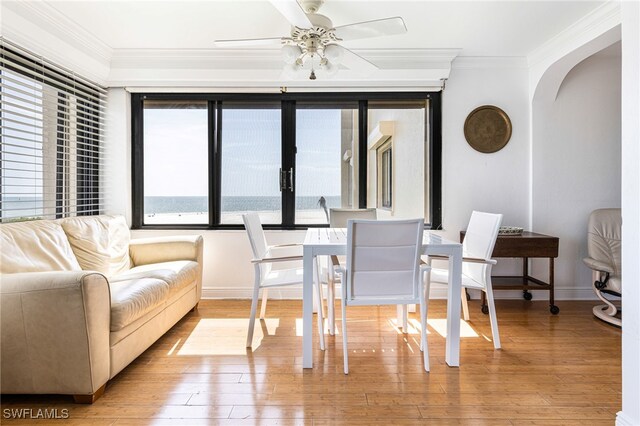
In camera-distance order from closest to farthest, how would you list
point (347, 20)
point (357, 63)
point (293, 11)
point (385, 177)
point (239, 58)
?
point (293, 11)
point (357, 63)
point (347, 20)
point (239, 58)
point (385, 177)

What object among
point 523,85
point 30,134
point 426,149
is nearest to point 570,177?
point 523,85

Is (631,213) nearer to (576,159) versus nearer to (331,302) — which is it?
(331,302)

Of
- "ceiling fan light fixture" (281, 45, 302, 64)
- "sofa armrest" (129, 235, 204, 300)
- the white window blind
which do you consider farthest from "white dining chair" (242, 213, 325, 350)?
the white window blind

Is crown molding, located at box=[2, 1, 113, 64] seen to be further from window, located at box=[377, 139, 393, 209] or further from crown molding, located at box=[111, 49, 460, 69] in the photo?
window, located at box=[377, 139, 393, 209]

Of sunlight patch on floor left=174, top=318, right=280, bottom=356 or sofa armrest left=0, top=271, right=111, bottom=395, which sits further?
sunlight patch on floor left=174, top=318, right=280, bottom=356

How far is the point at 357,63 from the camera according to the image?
260cm

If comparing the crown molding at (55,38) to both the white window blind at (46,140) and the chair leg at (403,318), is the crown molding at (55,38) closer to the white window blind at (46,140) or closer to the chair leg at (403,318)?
the white window blind at (46,140)

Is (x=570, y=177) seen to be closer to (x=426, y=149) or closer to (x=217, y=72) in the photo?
(x=426, y=149)

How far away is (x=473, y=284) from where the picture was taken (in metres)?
2.52

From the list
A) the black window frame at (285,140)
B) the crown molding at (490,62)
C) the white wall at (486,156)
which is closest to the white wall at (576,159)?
the white wall at (486,156)

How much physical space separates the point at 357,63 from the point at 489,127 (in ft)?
5.87

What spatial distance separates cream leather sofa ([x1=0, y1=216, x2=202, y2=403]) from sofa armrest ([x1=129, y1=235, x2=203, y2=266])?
502 millimetres

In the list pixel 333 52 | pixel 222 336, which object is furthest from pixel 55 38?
pixel 222 336

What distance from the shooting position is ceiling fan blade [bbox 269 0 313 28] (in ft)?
6.01
